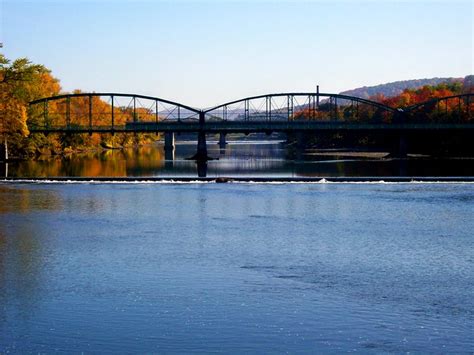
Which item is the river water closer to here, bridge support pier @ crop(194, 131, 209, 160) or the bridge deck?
bridge support pier @ crop(194, 131, 209, 160)

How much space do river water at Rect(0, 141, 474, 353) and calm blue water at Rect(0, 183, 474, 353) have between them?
5 centimetres

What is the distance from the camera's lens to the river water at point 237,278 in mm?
19438

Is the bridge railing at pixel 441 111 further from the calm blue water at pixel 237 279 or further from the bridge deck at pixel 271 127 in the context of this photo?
the calm blue water at pixel 237 279

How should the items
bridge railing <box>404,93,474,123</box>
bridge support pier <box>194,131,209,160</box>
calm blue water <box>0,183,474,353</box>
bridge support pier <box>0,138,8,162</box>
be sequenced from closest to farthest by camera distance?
1. calm blue water <box>0,183,474,353</box>
2. bridge support pier <box>0,138,8,162</box>
3. bridge support pier <box>194,131,209,160</box>
4. bridge railing <box>404,93,474,123</box>

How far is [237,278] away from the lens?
25859 millimetres

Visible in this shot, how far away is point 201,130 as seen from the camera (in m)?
128

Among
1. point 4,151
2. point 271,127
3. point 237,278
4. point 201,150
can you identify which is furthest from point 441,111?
point 237,278

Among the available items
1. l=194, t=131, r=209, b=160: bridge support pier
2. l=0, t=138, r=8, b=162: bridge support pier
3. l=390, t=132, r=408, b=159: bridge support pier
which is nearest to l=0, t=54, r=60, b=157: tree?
l=0, t=138, r=8, b=162: bridge support pier

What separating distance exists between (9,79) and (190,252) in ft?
223

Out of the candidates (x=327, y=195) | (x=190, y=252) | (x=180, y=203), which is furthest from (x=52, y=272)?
(x=327, y=195)

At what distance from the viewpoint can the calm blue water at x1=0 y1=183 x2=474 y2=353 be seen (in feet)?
63.8

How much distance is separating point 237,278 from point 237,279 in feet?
→ 0.51

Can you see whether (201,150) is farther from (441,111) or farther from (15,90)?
(441,111)

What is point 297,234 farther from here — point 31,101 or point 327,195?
point 31,101
